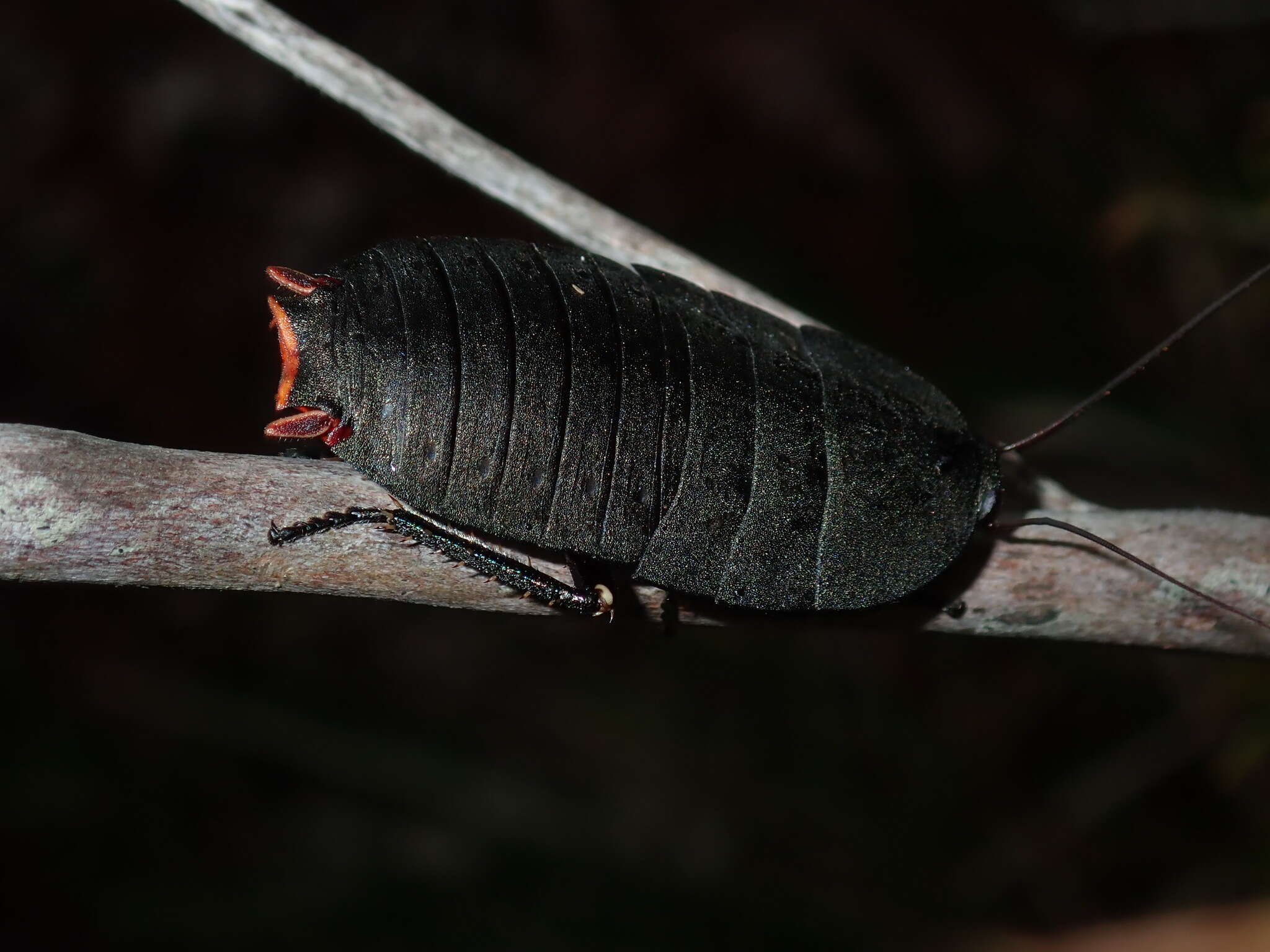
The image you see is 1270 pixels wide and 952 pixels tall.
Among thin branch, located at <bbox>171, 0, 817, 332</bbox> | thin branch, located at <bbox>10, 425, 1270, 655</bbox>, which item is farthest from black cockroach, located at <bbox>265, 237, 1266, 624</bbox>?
thin branch, located at <bbox>171, 0, 817, 332</bbox>

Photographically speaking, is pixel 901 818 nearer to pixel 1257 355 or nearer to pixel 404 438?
pixel 1257 355

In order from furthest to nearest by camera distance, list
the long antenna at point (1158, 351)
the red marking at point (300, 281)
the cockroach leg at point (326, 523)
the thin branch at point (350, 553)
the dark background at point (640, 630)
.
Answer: the dark background at point (640, 630), the long antenna at point (1158, 351), the red marking at point (300, 281), the cockroach leg at point (326, 523), the thin branch at point (350, 553)

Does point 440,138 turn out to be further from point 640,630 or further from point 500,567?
point 640,630

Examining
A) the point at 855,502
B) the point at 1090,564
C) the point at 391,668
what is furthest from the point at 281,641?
the point at 1090,564

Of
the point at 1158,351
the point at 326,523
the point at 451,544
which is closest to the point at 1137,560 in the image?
the point at 1158,351

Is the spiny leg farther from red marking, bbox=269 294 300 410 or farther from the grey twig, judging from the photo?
red marking, bbox=269 294 300 410

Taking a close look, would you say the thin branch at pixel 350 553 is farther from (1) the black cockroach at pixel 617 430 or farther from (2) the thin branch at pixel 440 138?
(2) the thin branch at pixel 440 138

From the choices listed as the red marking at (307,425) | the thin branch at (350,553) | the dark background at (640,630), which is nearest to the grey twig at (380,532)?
the thin branch at (350,553)
